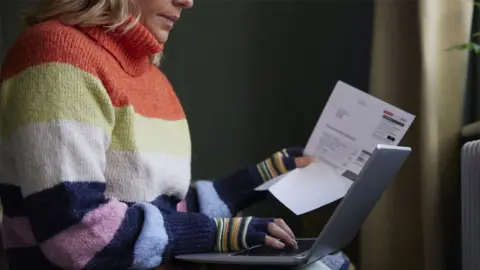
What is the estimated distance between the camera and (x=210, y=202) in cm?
135

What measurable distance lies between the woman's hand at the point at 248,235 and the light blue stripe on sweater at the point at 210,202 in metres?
0.30

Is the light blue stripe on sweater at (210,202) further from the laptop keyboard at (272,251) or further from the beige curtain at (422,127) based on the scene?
the beige curtain at (422,127)

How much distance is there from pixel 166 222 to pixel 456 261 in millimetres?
763

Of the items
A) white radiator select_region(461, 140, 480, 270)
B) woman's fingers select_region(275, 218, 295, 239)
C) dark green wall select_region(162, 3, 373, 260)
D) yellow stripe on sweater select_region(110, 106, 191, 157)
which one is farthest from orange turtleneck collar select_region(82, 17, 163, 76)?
dark green wall select_region(162, 3, 373, 260)

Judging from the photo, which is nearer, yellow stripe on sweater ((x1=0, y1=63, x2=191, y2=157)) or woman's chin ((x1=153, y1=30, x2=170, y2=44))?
yellow stripe on sweater ((x1=0, y1=63, x2=191, y2=157))

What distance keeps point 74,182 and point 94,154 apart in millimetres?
60

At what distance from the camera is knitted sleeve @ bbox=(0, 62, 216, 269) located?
92 centimetres

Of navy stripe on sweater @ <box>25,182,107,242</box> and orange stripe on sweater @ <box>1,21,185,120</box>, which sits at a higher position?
orange stripe on sweater @ <box>1,21,185,120</box>

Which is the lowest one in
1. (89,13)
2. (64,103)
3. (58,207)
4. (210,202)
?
(210,202)

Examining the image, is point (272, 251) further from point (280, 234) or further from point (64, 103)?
point (64, 103)

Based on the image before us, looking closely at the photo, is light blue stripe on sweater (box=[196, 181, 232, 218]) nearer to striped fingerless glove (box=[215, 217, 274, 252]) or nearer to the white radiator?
striped fingerless glove (box=[215, 217, 274, 252])

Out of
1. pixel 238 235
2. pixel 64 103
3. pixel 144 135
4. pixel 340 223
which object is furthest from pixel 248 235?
A: pixel 64 103

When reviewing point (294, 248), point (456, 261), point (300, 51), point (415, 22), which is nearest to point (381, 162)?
point (294, 248)

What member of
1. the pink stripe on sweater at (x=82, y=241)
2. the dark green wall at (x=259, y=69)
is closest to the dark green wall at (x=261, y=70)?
the dark green wall at (x=259, y=69)
